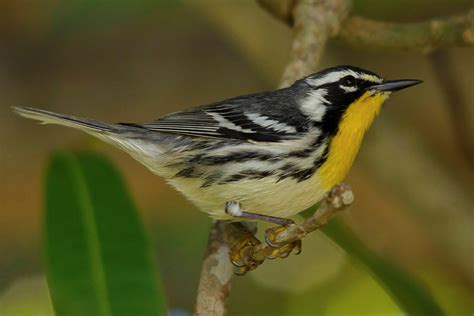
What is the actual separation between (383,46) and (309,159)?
2.35 ft

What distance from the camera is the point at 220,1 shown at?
3.47 m

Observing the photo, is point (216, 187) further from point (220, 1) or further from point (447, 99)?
point (447, 99)

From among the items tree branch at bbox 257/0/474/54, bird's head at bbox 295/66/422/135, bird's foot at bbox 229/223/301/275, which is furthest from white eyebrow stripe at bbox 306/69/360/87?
bird's foot at bbox 229/223/301/275

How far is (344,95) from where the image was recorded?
109 inches

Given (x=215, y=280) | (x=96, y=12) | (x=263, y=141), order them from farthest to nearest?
1. (x=96, y=12)
2. (x=263, y=141)
3. (x=215, y=280)

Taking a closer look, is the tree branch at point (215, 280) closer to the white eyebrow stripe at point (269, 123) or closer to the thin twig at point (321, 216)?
the thin twig at point (321, 216)

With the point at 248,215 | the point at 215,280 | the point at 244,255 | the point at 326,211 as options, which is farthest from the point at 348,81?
the point at 326,211

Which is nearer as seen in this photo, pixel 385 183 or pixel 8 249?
pixel 385 183

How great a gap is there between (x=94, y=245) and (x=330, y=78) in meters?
0.86

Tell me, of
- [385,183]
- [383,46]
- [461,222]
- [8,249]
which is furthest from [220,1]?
[8,249]

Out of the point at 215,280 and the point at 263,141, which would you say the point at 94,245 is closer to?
the point at 215,280

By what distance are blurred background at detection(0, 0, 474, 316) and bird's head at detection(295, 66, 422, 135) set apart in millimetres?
745

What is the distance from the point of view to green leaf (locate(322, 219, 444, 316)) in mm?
2605

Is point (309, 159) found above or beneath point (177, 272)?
above
